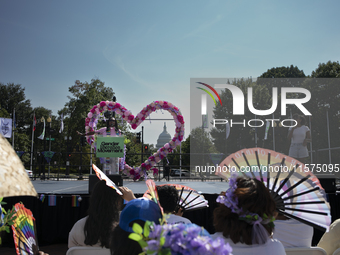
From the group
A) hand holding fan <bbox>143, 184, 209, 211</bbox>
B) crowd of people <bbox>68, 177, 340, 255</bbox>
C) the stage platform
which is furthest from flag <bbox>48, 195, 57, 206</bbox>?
crowd of people <bbox>68, 177, 340, 255</bbox>

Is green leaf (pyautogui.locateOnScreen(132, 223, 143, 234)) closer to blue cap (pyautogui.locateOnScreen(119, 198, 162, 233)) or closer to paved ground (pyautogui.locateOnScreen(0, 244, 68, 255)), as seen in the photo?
blue cap (pyautogui.locateOnScreen(119, 198, 162, 233))

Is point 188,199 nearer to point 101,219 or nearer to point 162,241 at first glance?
point 101,219

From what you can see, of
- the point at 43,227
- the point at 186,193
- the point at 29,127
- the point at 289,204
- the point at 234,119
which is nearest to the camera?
the point at 289,204

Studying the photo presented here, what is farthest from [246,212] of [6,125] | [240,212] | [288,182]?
[6,125]

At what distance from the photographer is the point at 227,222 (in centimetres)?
172

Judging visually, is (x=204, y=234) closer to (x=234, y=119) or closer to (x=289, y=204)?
(x=289, y=204)

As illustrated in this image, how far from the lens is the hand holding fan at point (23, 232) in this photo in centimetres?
208

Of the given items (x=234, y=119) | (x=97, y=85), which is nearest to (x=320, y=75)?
(x=234, y=119)

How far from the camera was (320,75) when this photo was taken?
29.3 metres

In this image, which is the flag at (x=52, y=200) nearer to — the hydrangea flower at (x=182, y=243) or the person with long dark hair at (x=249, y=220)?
the person with long dark hair at (x=249, y=220)

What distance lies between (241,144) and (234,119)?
183 inches

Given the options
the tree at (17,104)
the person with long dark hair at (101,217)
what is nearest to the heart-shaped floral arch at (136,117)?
the person with long dark hair at (101,217)

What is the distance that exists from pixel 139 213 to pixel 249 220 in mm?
736

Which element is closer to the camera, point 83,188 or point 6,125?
point 83,188
